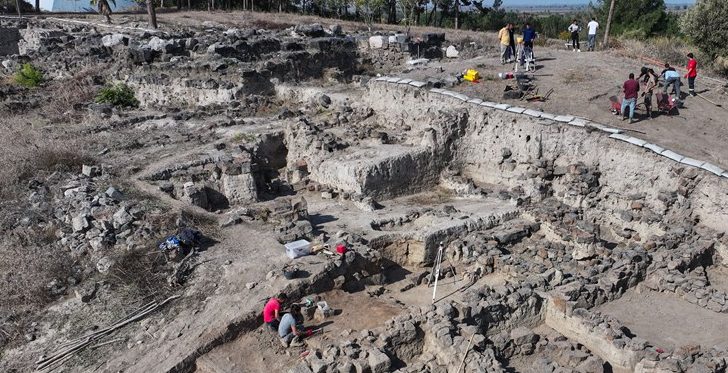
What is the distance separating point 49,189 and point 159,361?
6.04 m

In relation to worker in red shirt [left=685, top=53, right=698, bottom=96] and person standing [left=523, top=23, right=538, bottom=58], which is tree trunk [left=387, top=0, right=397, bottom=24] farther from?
worker in red shirt [left=685, top=53, right=698, bottom=96]

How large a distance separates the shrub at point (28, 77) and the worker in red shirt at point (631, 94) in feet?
64.8

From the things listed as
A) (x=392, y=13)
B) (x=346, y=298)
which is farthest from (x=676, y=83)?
(x=392, y=13)

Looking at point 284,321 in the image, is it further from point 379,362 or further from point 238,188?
point 238,188

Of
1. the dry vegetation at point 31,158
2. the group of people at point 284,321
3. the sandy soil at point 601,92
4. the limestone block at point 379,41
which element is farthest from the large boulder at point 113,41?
the group of people at point 284,321

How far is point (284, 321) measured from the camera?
8109 mm

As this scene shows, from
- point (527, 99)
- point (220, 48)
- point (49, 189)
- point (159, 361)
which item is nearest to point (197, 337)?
point (159, 361)

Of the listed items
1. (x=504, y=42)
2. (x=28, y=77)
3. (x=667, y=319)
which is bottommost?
(x=667, y=319)

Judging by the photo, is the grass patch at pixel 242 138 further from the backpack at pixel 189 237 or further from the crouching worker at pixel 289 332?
the crouching worker at pixel 289 332

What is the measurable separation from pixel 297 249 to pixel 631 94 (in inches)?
333

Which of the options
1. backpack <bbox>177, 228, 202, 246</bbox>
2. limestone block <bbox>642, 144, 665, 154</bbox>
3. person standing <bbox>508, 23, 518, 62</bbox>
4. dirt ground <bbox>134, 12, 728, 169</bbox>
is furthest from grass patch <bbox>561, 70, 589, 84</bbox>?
backpack <bbox>177, 228, 202, 246</bbox>

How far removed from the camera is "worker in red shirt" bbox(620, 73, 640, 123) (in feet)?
43.0

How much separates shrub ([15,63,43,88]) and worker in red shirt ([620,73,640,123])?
1975cm

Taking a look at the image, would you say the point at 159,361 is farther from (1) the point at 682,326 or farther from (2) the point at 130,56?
(2) the point at 130,56
